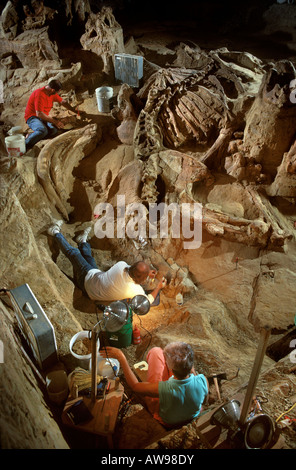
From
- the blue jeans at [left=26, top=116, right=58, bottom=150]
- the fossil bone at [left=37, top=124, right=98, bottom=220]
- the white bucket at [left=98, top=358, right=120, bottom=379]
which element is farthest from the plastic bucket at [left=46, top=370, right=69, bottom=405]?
the blue jeans at [left=26, top=116, right=58, bottom=150]

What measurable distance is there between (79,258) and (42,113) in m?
3.48

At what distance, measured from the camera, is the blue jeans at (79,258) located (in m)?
4.50

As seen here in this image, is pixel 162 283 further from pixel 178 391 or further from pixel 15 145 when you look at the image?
pixel 15 145

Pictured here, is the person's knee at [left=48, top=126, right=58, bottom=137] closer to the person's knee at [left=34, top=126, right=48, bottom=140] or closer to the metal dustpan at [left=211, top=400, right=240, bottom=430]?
the person's knee at [left=34, top=126, right=48, bottom=140]

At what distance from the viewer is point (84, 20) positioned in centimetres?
960

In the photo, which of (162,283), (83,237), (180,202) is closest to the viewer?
(162,283)

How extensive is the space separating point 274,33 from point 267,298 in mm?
13500

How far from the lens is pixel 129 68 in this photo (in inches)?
307

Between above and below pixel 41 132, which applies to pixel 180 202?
below

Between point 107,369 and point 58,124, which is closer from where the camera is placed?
point 107,369

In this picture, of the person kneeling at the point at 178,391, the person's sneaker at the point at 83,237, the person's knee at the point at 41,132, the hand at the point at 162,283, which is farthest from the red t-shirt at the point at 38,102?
the person kneeling at the point at 178,391

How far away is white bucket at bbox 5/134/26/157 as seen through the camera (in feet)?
17.1

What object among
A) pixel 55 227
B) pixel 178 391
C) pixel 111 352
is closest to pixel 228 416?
pixel 178 391
